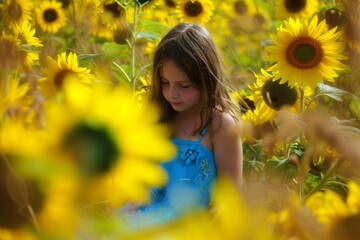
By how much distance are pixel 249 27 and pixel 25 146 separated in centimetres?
175

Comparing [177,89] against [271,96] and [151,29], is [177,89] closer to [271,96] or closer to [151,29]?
[271,96]

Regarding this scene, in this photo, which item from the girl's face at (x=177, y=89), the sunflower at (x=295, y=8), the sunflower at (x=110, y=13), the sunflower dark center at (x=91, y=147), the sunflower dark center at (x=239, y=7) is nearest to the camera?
the sunflower dark center at (x=91, y=147)

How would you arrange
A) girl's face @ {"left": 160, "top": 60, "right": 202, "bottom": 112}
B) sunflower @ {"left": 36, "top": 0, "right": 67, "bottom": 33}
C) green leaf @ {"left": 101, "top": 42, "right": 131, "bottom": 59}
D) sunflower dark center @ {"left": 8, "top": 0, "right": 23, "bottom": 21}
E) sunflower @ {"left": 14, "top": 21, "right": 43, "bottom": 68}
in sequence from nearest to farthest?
sunflower dark center @ {"left": 8, "top": 0, "right": 23, "bottom": 21} → girl's face @ {"left": 160, "top": 60, "right": 202, "bottom": 112} → sunflower @ {"left": 14, "top": 21, "right": 43, "bottom": 68} → green leaf @ {"left": 101, "top": 42, "right": 131, "bottom": 59} → sunflower @ {"left": 36, "top": 0, "right": 67, "bottom": 33}

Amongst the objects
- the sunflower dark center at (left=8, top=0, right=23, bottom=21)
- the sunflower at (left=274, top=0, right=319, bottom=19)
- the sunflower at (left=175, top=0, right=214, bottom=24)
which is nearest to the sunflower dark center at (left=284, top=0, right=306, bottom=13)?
the sunflower at (left=274, top=0, right=319, bottom=19)

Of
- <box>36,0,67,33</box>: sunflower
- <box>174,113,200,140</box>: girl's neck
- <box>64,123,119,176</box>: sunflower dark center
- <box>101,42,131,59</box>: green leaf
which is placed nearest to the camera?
<box>64,123,119,176</box>: sunflower dark center

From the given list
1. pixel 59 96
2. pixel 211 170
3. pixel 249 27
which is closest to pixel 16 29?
pixel 211 170

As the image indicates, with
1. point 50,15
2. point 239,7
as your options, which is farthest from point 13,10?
point 239,7

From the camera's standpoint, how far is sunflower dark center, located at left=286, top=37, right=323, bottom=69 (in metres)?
A: 1.28

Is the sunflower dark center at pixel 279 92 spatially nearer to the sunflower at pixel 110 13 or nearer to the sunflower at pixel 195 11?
the sunflower at pixel 110 13

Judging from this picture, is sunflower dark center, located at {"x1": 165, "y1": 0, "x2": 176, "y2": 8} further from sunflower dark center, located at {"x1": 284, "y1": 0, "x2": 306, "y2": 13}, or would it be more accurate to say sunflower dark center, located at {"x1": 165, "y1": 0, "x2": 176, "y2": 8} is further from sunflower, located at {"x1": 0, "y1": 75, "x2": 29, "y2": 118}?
sunflower, located at {"x1": 0, "y1": 75, "x2": 29, "y2": 118}

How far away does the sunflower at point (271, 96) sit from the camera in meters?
1.32

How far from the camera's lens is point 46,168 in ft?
0.68

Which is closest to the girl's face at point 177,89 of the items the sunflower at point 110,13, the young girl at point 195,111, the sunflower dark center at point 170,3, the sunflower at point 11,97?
the young girl at point 195,111

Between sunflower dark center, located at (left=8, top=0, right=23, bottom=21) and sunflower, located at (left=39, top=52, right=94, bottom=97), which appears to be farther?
sunflower, located at (left=39, top=52, right=94, bottom=97)
